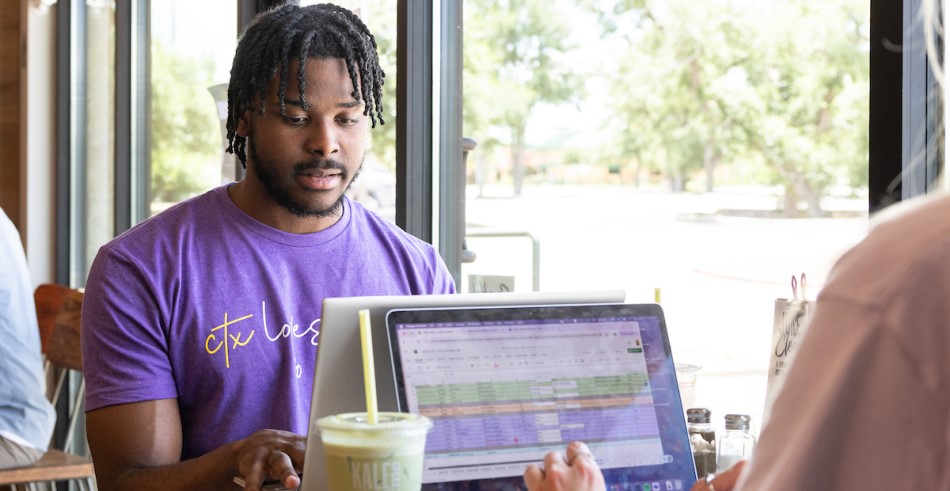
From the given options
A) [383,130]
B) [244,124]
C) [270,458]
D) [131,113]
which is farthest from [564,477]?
[131,113]

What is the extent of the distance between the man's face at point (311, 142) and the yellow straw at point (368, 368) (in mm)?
653

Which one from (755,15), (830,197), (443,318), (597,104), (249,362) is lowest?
(249,362)

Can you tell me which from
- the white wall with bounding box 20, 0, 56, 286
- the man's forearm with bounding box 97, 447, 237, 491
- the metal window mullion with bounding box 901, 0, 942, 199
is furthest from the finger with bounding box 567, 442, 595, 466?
the white wall with bounding box 20, 0, 56, 286

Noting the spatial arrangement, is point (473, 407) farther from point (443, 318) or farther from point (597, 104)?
point (597, 104)

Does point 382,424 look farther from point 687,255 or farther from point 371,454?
point 687,255

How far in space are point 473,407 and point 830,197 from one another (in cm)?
87

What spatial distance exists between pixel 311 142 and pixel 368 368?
772 millimetres

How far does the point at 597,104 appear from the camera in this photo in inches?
91.1

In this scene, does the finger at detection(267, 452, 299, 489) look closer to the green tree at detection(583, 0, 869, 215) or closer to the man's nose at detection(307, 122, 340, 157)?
the man's nose at detection(307, 122, 340, 157)

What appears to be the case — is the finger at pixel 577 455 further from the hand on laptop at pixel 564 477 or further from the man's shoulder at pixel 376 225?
the man's shoulder at pixel 376 225

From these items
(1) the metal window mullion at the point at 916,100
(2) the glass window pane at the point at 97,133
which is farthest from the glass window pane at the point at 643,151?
(2) the glass window pane at the point at 97,133

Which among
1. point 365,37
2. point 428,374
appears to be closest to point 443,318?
point 428,374

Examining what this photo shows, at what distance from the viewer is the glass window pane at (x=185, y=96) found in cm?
325

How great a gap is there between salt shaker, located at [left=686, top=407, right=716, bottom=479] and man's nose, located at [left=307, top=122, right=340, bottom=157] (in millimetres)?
703
